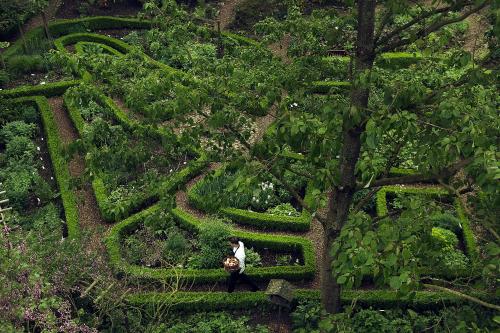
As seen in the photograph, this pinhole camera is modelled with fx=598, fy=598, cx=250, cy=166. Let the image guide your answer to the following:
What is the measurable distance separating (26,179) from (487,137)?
1114cm

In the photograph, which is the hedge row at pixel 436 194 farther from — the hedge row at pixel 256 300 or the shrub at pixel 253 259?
the shrub at pixel 253 259

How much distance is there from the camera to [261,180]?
7.27 meters

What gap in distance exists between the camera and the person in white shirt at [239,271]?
11172mm

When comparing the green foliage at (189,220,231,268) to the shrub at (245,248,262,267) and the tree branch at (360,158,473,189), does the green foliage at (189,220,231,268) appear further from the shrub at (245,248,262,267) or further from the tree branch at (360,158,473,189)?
the tree branch at (360,158,473,189)

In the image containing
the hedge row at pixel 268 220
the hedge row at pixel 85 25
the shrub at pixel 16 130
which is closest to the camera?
the hedge row at pixel 268 220

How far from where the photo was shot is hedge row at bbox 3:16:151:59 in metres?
19.9

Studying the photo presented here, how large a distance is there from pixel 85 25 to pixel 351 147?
14822 mm

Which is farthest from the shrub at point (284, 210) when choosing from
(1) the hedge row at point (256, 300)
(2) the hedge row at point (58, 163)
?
(2) the hedge row at point (58, 163)

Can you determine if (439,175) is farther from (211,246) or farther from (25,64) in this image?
(25,64)

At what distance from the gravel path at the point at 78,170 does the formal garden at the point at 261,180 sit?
2.2 inches

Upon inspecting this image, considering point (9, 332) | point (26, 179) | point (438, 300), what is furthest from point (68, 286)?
point (438, 300)

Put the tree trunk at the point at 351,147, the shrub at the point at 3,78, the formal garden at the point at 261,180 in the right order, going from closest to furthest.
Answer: the formal garden at the point at 261,180, the tree trunk at the point at 351,147, the shrub at the point at 3,78

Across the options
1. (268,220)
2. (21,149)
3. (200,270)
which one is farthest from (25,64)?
(200,270)

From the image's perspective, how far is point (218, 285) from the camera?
471 inches
